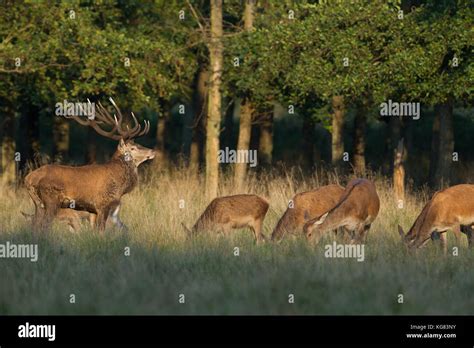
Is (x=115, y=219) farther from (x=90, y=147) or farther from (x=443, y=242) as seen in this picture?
(x=90, y=147)

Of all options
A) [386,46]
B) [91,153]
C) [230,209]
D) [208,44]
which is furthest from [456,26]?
[91,153]

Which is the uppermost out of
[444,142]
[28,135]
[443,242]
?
[28,135]

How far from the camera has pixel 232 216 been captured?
14.2 m

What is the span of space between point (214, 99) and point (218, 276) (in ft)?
27.5

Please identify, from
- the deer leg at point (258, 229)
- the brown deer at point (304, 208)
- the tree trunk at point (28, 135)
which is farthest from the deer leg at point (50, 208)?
the tree trunk at point (28, 135)

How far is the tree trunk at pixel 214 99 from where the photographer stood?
61.4 feet

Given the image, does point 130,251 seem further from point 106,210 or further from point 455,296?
point 455,296

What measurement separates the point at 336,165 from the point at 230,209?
7807 millimetres

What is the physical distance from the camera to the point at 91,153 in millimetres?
25297

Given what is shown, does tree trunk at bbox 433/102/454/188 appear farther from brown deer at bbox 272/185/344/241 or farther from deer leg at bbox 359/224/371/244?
deer leg at bbox 359/224/371/244

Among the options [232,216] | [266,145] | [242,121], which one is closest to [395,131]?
[242,121]

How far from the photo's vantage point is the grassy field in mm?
9891

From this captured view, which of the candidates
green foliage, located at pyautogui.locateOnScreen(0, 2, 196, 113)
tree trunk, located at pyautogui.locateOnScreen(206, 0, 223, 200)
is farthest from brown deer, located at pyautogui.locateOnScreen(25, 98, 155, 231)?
green foliage, located at pyautogui.locateOnScreen(0, 2, 196, 113)

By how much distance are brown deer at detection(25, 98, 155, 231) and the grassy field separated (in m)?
0.43
